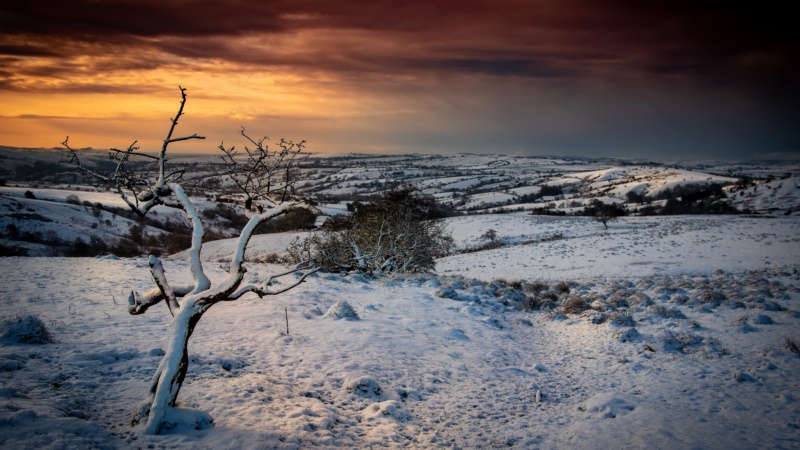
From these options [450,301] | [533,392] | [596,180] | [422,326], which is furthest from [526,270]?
[596,180]

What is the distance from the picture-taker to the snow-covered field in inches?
246

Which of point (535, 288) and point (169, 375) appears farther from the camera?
point (535, 288)

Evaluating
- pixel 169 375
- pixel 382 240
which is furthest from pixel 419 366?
pixel 382 240

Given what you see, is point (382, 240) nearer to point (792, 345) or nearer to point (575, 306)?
point (575, 306)

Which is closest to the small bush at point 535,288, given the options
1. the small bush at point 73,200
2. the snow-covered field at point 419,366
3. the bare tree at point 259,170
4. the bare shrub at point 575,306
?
the snow-covered field at point 419,366

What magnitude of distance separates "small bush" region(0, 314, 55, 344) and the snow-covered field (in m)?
0.37

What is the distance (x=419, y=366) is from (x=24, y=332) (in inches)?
341

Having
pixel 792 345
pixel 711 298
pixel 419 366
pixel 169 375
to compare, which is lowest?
pixel 419 366

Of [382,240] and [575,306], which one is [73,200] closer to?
[382,240]

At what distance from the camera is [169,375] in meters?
5.45

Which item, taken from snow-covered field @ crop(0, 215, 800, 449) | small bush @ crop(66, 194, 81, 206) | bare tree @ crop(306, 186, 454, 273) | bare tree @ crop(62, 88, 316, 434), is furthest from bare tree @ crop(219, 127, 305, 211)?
small bush @ crop(66, 194, 81, 206)

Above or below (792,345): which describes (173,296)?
above

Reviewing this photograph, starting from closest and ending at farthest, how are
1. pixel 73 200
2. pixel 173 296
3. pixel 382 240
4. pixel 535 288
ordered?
1. pixel 173 296
2. pixel 535 288
3. pixel 382 240
4. pixel 73 200

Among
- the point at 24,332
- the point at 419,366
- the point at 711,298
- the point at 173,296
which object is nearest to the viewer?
the point at 173,296
